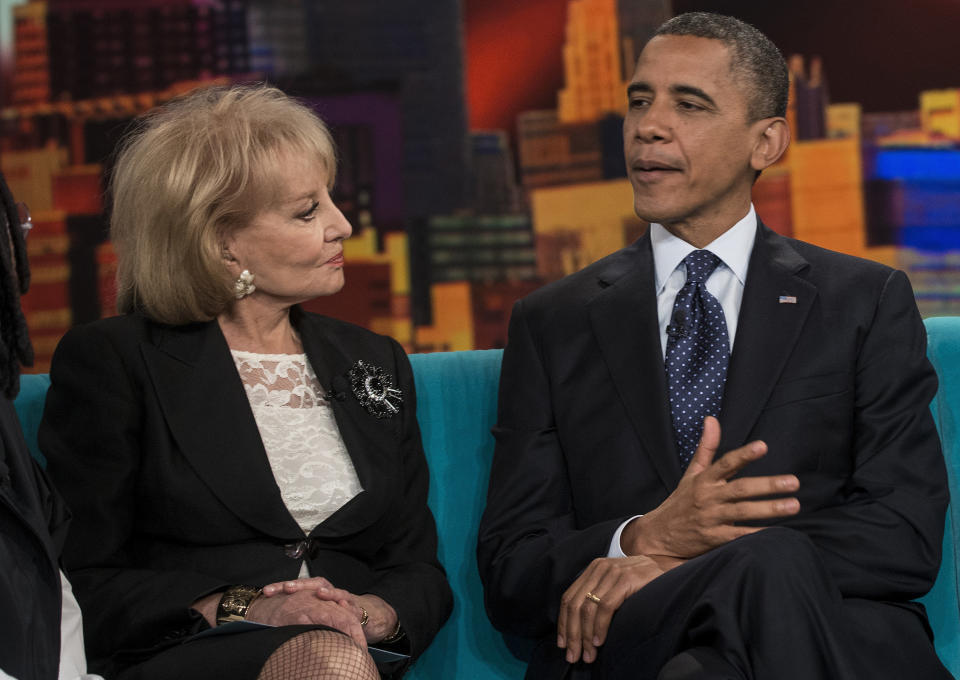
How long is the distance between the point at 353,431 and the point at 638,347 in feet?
1.80

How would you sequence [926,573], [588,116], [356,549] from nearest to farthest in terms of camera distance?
[926,573], [356,549], [588,116]

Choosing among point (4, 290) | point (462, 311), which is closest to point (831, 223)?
point (462, 311)

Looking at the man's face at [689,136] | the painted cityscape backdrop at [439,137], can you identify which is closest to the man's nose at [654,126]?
the man's face at [689,136]

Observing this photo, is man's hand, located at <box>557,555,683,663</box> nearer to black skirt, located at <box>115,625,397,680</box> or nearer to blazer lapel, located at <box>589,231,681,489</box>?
blazer lapel, located at <box>589,231,681,489</box>

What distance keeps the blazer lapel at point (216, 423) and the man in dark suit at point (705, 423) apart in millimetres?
415

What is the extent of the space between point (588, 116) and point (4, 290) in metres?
3.98

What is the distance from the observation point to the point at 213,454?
212cm

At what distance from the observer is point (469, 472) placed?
97.3 inches

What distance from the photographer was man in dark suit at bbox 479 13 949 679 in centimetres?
184

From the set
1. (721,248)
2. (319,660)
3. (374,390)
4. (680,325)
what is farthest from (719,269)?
(319,660)

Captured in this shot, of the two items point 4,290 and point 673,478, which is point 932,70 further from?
point 4,290

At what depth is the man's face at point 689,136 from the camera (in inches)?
89.7

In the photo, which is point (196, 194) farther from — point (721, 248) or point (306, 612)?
point (721, 248)

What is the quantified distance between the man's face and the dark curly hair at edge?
42.8 inches
